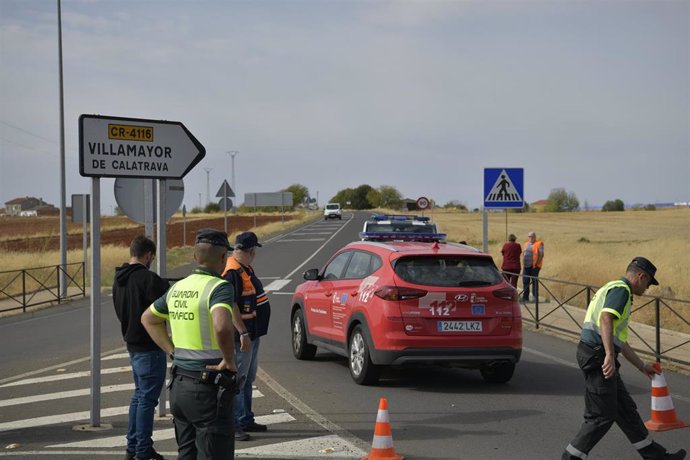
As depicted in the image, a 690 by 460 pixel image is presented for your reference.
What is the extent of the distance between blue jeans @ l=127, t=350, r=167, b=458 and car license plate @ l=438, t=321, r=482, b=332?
389cm

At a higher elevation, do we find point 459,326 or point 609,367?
point 609,367

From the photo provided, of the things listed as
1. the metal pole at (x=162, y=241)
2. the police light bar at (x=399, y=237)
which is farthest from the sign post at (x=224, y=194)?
the metal pole at (x=162, y=241)

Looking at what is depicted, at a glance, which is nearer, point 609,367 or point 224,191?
point 609,367

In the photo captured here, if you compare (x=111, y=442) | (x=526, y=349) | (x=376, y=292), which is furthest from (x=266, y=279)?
(x=111, y=442)

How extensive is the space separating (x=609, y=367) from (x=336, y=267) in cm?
590

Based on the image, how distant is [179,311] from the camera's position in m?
5.20

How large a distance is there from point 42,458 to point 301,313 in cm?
571

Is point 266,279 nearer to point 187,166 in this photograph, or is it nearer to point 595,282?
point 595,282

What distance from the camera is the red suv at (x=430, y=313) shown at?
9.72 m

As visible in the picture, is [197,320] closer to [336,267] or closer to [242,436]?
[242,436]

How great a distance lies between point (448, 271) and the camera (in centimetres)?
1005

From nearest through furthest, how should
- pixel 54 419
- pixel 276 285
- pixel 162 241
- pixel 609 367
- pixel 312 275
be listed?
pixel 609 367 → pixel 162 241 → pixel 54 419 → pixel 312 275 → pixel 276 285

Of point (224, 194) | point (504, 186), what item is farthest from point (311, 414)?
point (224, 194)

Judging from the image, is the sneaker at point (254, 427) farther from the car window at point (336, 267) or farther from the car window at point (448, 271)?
the car window at point (336, 267)
